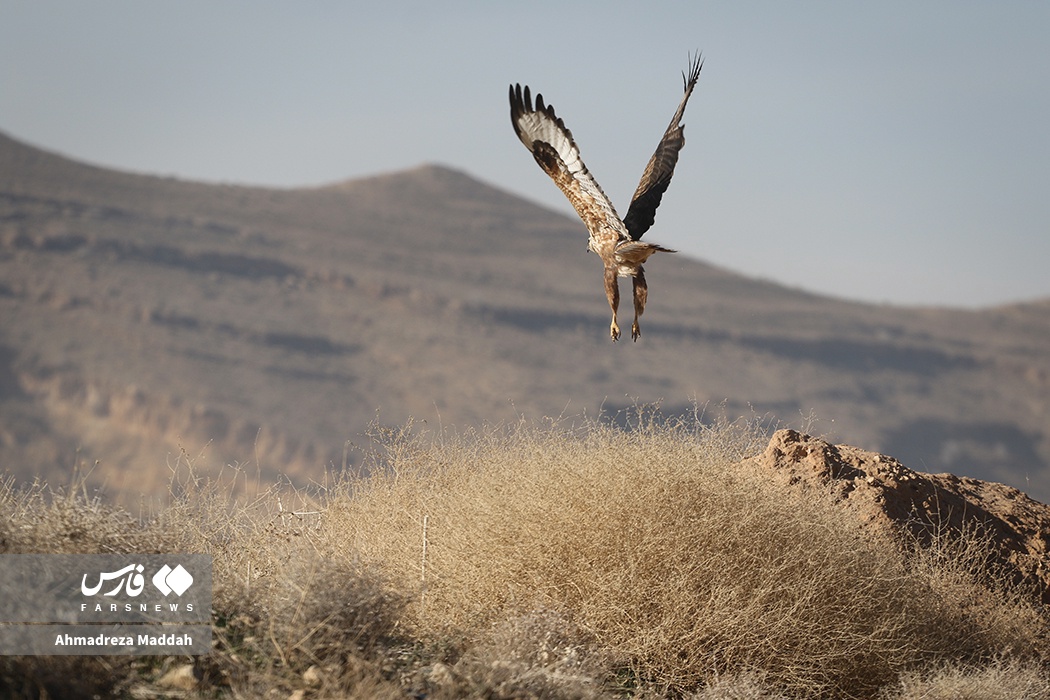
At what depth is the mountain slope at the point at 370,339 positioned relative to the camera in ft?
261

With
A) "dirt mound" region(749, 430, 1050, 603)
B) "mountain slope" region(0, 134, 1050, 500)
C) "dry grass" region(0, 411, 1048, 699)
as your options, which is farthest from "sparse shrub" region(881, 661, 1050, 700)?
"mountain slope" region(0, 134, 1050, 500)

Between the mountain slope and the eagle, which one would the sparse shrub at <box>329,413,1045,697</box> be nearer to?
the eagle

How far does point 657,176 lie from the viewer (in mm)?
7523

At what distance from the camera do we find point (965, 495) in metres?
9.74

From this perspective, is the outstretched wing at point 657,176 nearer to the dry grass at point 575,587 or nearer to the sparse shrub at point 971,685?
the dry grass at point 575,587

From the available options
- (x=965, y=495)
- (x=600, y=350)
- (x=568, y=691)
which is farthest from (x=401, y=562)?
(x=600, y=350)

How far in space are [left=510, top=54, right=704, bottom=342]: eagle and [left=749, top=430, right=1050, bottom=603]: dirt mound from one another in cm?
247

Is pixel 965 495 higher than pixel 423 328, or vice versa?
pixel 965 495

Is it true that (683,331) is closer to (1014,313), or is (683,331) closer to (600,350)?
(600,350)

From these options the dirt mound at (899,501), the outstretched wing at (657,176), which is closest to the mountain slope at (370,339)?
the dirt mound at (899,501)

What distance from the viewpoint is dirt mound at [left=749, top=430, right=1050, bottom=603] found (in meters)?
8.47

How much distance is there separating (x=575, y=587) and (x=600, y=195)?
2352 millimetres

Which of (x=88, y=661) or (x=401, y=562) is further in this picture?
(x=401, y=562)

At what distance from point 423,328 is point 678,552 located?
87968mm
